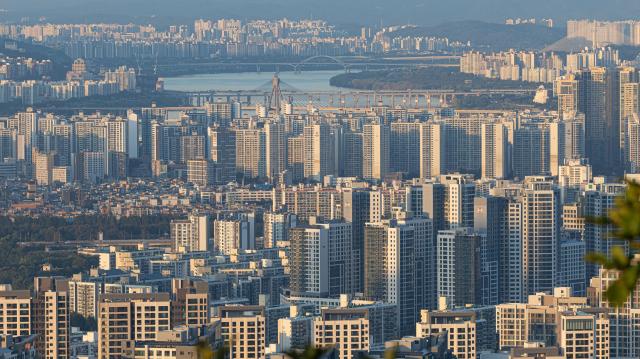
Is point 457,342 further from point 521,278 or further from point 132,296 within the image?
point 521,278

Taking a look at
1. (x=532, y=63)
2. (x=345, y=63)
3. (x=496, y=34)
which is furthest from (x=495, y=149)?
(x=496, y=34)

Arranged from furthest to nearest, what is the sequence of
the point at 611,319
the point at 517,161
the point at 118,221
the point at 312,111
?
the point at 312,111
the point at 517,161
the point at 118,221
the point at 611,319

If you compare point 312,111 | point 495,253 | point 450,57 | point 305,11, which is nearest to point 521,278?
point 495,253

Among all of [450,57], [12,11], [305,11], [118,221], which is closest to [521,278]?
[118,221]

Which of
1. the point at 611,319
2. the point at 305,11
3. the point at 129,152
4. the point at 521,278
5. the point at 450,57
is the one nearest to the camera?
the point at 611,319

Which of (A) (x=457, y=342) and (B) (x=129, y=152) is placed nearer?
(A) (x=457, y=342)

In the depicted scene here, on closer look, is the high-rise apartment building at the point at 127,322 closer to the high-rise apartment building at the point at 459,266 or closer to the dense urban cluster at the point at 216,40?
the high-rise apartment building at the point at 459,266

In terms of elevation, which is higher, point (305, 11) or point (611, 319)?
point (305, 11)

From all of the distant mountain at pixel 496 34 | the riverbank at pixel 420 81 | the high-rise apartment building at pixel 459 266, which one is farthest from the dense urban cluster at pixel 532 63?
the high-rise apartment building at pixel 459 266

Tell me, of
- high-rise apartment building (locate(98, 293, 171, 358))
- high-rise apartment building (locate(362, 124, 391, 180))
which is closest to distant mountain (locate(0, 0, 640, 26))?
high-rise apartment building (locate(362, 124, 391, 180))
